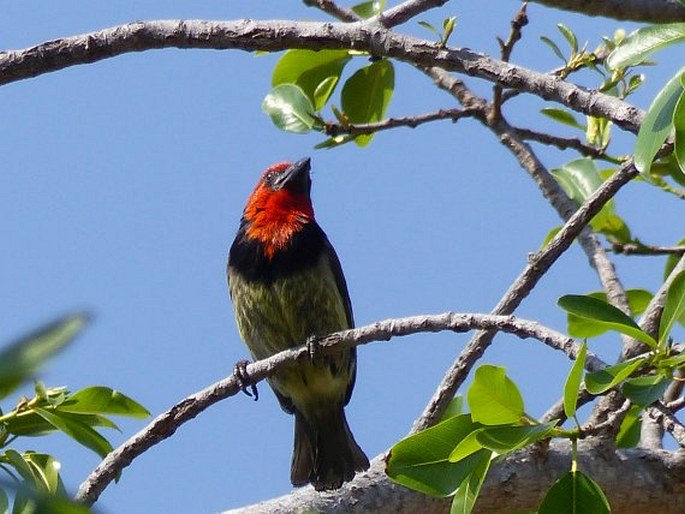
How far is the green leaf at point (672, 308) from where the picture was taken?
218 cm

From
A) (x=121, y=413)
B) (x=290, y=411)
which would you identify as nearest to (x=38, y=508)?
(x=121, y=413)

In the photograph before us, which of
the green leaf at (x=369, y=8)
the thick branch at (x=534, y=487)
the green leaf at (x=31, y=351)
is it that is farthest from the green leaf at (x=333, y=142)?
the green leaf at (x=31, y=351)

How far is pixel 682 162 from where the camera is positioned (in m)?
1.96

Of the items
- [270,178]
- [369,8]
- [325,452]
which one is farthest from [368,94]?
[270,178]

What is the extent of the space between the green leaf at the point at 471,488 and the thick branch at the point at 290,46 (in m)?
0.90

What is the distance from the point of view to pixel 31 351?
1.14 feet

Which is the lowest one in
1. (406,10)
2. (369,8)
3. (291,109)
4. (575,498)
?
(575,498)

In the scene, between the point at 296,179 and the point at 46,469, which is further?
the point at 296,179

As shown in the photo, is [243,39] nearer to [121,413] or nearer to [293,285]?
[121,413]

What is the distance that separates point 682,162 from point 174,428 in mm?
1437

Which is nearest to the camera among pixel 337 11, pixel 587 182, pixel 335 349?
pixel 335 349

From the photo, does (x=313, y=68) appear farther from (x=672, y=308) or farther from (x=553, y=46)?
(x=672, y=308)

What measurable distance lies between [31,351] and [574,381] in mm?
1739

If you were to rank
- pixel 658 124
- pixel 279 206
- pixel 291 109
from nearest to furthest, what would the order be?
pixel 658 124
pixel 291 109
pixel 279 206
